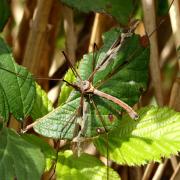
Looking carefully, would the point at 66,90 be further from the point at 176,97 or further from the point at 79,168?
the point at 176,97

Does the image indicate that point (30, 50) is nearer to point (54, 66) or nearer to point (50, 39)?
point (50, 39)

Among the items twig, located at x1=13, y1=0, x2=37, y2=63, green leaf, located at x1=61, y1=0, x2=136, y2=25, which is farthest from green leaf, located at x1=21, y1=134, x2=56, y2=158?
twig, located at x1=13, y1=0, x2=37, y2=63

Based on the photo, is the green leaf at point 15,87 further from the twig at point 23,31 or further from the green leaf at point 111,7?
the twig at point 23,31

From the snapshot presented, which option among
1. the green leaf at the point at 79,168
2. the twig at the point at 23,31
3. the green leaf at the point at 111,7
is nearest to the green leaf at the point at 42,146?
the green leaf at the point at 79,168

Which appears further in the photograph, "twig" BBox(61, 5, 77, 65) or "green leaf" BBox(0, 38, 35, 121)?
"twig" BBox(61, 5, 77, 65)

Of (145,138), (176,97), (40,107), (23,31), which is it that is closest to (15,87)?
(40,107)

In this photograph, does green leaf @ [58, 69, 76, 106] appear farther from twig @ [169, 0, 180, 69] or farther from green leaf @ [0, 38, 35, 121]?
twig @ [169, 0, 180, 69]

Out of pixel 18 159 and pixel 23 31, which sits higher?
pixel 23 31

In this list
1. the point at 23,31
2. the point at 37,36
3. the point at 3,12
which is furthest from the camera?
the point at 23,31
